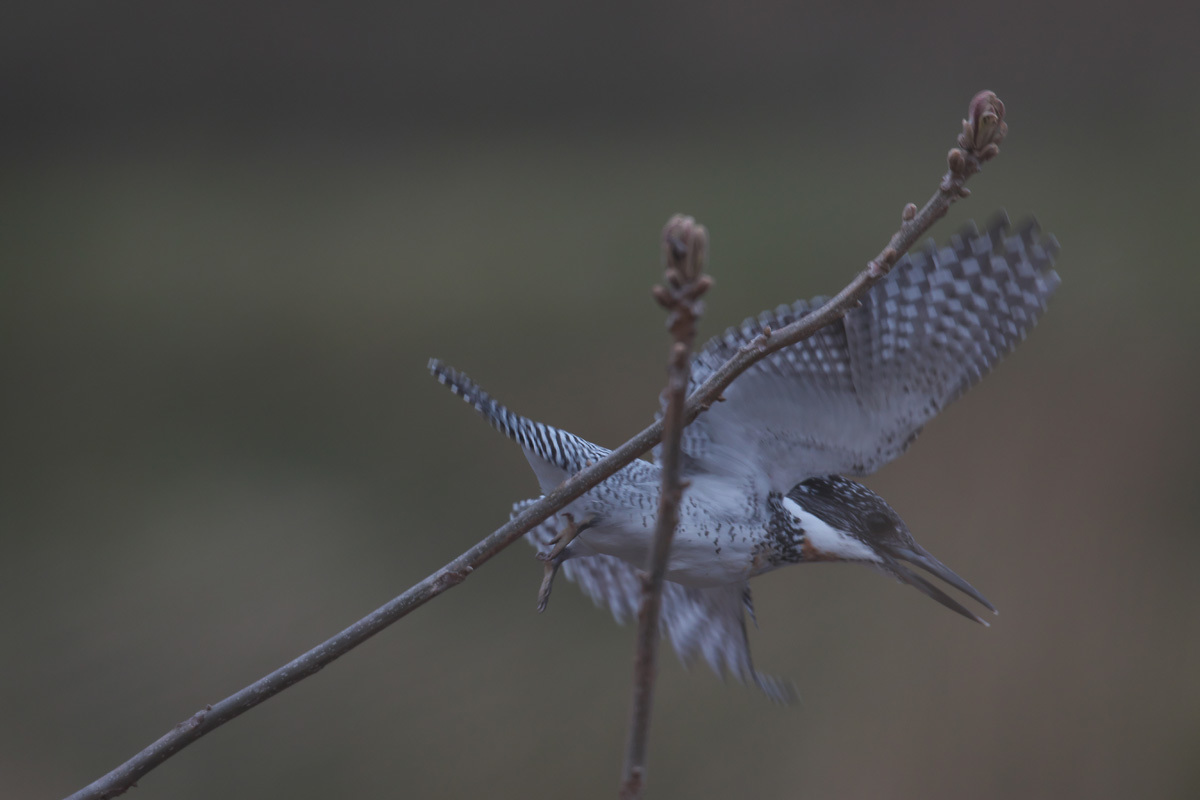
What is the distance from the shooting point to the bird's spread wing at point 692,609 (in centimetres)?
70

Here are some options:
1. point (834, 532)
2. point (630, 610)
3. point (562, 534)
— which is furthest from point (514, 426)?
point (630, 610)

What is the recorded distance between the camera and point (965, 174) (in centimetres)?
34

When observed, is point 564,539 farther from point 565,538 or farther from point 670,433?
point 670,433

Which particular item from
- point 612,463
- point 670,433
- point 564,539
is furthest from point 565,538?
point 670,433

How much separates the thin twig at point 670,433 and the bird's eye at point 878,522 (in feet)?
1.04

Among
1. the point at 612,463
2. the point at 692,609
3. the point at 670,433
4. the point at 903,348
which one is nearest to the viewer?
the point at 670,433

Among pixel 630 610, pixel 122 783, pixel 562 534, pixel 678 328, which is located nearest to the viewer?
pixel 678 328

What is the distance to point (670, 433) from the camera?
27 centimetres

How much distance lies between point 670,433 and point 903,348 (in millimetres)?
302

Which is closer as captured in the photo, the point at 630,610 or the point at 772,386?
the point at 772,386

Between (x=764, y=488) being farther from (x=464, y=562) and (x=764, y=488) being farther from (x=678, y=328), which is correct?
(x=678, y=328)

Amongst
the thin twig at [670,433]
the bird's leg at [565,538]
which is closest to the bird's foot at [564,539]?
the bird's leg at [565,538]

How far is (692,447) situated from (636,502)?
0.21 ft

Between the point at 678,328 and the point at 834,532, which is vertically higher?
the point at 678,328
